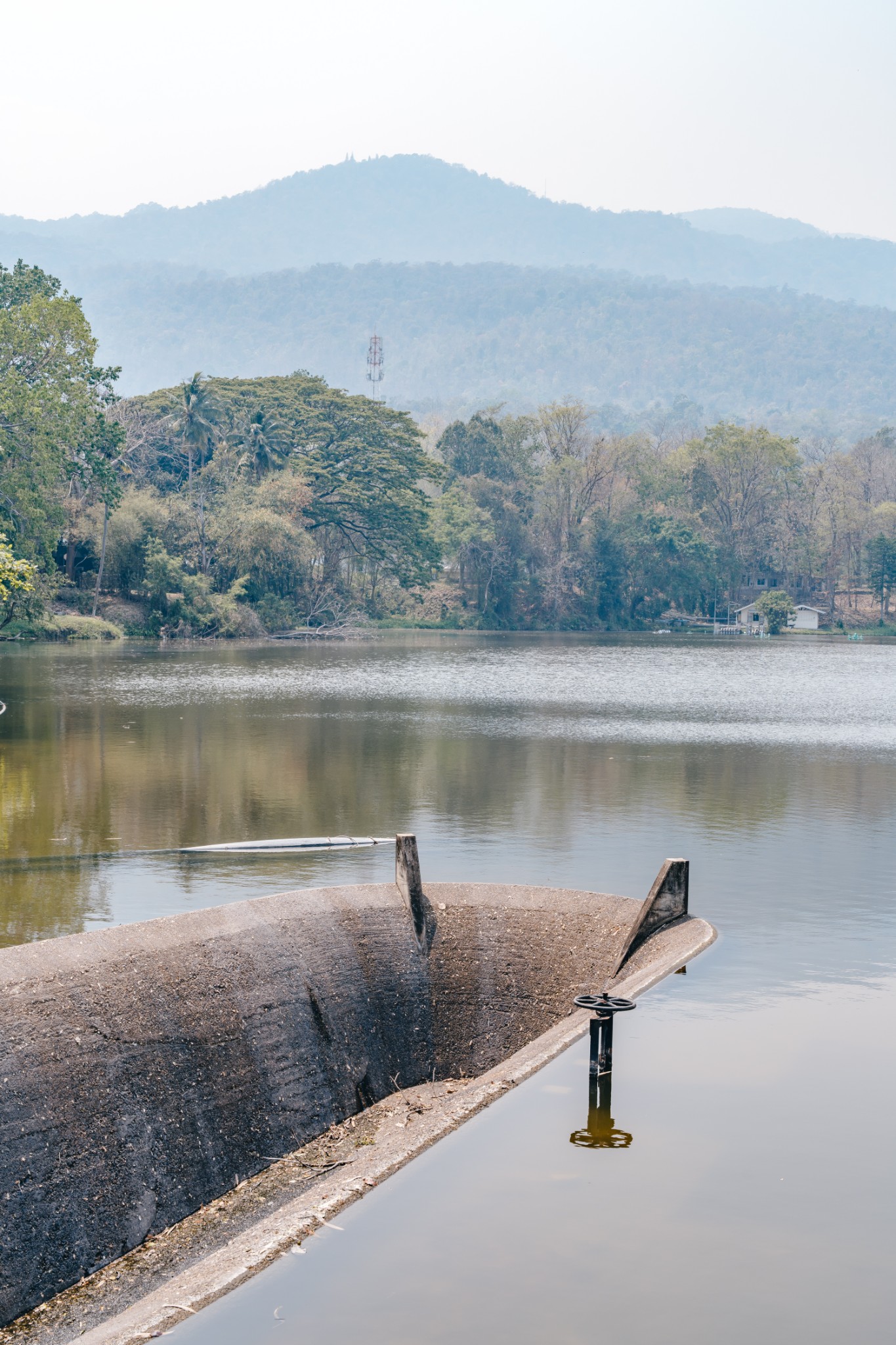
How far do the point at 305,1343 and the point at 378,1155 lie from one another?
2347mm

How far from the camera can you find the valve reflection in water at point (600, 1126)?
9312mm

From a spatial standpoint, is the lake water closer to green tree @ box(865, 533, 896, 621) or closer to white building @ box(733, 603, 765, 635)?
white building @ box(733, 603, 765, 635)

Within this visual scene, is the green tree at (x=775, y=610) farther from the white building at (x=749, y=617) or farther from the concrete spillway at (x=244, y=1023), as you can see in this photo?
the concrete spillway at (x=244, y=1023)

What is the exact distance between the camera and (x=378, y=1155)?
9008 mm

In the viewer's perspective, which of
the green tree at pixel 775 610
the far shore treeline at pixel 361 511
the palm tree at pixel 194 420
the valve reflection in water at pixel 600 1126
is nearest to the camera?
the valve reflection in water at pixel 600 1126

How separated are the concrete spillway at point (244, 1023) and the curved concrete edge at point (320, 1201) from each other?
0.18 m

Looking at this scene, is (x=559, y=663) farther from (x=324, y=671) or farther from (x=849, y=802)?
(x=849, y=802)

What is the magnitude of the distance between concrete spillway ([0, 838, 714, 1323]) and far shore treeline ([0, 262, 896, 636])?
49.2 feet

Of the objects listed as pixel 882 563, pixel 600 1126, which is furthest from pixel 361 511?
pixel 600 1126

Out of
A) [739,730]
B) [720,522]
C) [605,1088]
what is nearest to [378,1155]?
[605,1088]

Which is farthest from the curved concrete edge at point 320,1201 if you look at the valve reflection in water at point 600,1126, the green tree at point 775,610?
the green tree at point 775,610

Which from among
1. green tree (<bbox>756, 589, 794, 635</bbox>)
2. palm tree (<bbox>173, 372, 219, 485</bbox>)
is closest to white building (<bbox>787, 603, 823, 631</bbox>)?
green tree (<bbox>756, 589, 794, 635</bbox>)

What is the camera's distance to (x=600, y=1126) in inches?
377

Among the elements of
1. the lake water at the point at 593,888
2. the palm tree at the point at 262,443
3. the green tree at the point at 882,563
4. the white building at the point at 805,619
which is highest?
the palm tree at the point at 262,443
